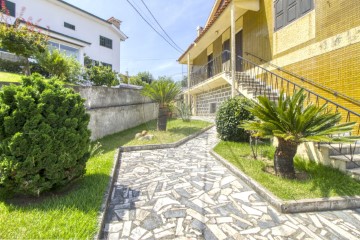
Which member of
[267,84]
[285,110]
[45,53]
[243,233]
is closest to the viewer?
[243,233]

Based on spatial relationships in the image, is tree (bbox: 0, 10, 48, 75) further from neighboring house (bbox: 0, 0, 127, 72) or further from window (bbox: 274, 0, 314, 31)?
window (bbox: 274, 0, 314, 31)

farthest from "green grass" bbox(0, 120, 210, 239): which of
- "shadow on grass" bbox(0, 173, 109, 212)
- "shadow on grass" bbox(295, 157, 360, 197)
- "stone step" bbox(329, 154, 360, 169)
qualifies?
"stone step" bbox(329, 154, 360, 169)

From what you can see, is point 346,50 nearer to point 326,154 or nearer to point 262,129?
point 326,154

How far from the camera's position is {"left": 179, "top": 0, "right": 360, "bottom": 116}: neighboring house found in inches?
224

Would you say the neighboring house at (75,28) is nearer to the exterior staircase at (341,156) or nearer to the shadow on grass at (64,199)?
the shadow on grass at (64,199)

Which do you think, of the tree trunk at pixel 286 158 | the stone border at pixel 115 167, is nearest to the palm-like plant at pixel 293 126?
the tree trunk at pixel 286 158

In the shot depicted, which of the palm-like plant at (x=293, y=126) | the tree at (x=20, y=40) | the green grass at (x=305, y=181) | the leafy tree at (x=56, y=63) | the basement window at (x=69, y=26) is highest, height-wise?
the basement window at (x=69, y=26)

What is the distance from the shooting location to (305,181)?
12.7 feet

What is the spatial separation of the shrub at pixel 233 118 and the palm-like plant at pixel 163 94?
2925mm

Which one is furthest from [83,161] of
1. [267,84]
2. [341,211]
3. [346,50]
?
[267,84]

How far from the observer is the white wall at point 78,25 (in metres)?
16.7

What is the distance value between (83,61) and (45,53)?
11.1m

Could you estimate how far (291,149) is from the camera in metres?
3.97

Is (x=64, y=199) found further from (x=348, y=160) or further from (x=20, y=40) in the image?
(x=20, y=40)
